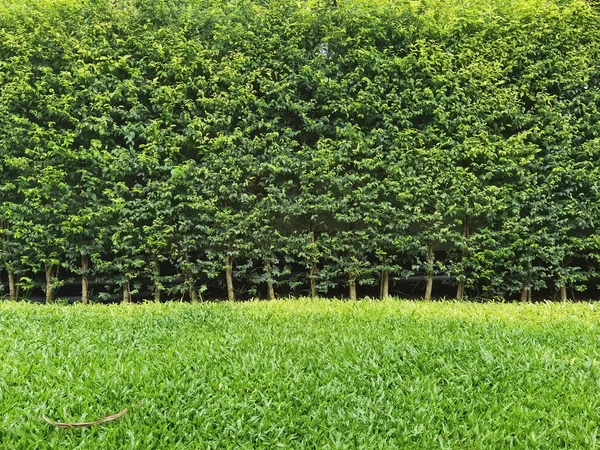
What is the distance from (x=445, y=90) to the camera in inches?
189

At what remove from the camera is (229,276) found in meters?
5.02

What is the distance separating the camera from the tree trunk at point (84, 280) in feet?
16.1

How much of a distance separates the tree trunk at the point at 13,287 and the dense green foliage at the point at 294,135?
0.23m

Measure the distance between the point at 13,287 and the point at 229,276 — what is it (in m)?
2.63

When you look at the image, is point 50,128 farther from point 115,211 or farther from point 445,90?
point 445,90

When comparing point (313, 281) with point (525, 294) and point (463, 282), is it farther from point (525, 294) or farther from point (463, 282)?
point (525, 294)

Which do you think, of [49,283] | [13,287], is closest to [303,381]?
[49,283]

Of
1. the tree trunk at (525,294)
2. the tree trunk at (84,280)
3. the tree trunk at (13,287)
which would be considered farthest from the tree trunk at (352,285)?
the tree trunk at (13,287)

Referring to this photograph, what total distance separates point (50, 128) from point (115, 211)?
3.91ft

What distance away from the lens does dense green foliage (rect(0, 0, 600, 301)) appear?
4.73m

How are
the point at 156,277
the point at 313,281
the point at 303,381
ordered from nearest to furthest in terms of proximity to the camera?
the point at 303,381
the point at 156,277
the point at 313,281

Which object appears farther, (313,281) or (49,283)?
(313,281)

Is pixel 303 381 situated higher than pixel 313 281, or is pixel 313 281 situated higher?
pixel 313 281

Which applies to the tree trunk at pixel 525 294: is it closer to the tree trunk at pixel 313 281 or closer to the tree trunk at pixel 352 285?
the tree trunk at pixel 352 285
